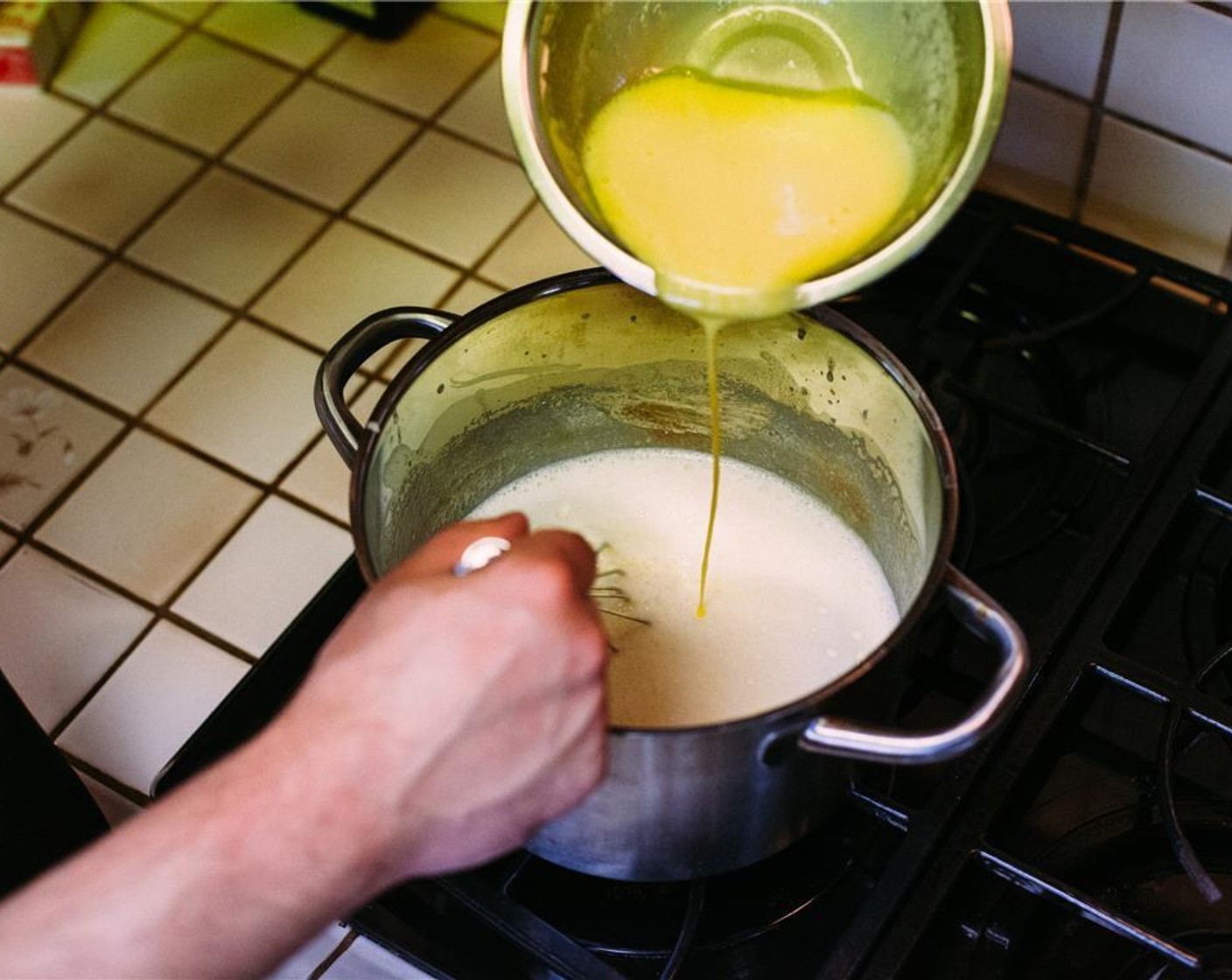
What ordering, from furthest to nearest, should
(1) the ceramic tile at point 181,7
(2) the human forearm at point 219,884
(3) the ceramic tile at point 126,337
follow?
(1) the ceramic tile at point 181,7 → (3) the ceramic tile at point 126,337 → (2) the human forearm at point 219,884

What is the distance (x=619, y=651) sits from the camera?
0.74 meters

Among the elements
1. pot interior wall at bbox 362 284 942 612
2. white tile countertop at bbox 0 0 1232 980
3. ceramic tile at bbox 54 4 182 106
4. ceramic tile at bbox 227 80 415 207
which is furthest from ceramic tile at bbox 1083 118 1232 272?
ceramic tile at bbox 54 4 182 106

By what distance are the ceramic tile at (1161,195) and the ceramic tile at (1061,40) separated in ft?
0.12

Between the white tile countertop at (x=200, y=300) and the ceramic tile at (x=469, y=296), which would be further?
the ceramic tile at (x=469, y=296)

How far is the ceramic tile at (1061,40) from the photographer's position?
2.80ft

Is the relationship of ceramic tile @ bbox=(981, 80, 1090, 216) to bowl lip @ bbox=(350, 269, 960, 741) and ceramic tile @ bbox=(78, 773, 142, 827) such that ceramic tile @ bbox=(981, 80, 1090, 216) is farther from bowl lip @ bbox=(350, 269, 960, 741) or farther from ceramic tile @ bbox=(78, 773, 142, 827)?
ceramic tile @ bbox=(78, 773, 142, 827)

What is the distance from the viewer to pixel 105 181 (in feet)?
3.40

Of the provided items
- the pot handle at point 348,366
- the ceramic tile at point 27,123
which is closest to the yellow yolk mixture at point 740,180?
the pot handle at point 348,366

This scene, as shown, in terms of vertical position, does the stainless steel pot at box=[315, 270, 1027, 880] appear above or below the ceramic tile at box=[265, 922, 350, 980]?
above

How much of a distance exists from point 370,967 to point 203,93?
0.70 metres

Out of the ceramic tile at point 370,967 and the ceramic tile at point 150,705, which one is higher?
the ceramic tile at point 150,705

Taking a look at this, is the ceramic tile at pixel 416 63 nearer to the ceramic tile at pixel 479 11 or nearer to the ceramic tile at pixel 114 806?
the ceramic tile at pixel 479 11

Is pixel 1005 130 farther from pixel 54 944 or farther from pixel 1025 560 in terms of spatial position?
Answer: pixel 54 944

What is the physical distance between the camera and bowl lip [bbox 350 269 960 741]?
52cm
